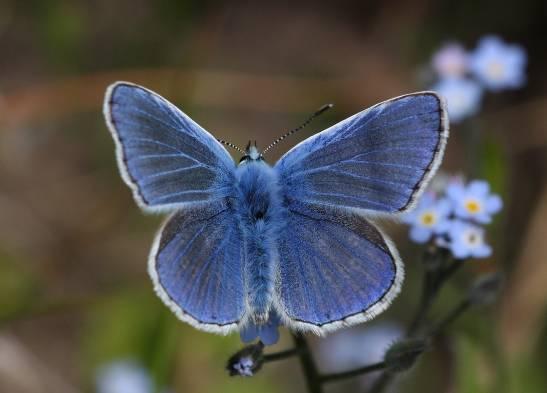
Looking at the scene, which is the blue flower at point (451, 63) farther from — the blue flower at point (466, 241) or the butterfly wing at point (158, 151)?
the butterfly wing at point (158, 151)

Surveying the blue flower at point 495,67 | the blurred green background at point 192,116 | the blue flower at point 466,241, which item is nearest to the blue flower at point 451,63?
the blue flower at point 495,67

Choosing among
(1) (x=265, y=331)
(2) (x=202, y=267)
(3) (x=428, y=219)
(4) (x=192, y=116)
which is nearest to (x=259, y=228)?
(2) (x=202, y=267)

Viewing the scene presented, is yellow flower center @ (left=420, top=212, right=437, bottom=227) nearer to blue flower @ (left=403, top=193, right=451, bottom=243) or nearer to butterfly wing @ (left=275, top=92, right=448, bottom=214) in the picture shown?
blue flower @ (left=403, top=193, right=451, bottom=243)

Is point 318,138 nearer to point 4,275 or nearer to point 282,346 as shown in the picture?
point 282,346

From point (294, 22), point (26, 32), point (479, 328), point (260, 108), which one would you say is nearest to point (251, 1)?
point (294, 22)

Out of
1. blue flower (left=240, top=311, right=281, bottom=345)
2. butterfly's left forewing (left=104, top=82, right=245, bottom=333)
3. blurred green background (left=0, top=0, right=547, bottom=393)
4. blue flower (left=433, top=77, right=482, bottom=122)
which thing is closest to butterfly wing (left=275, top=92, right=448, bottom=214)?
butterfly's left forewing (left=104, top=82, right=245, bottom=333)

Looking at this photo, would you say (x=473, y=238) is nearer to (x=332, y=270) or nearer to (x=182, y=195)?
(x=332, y=270)
